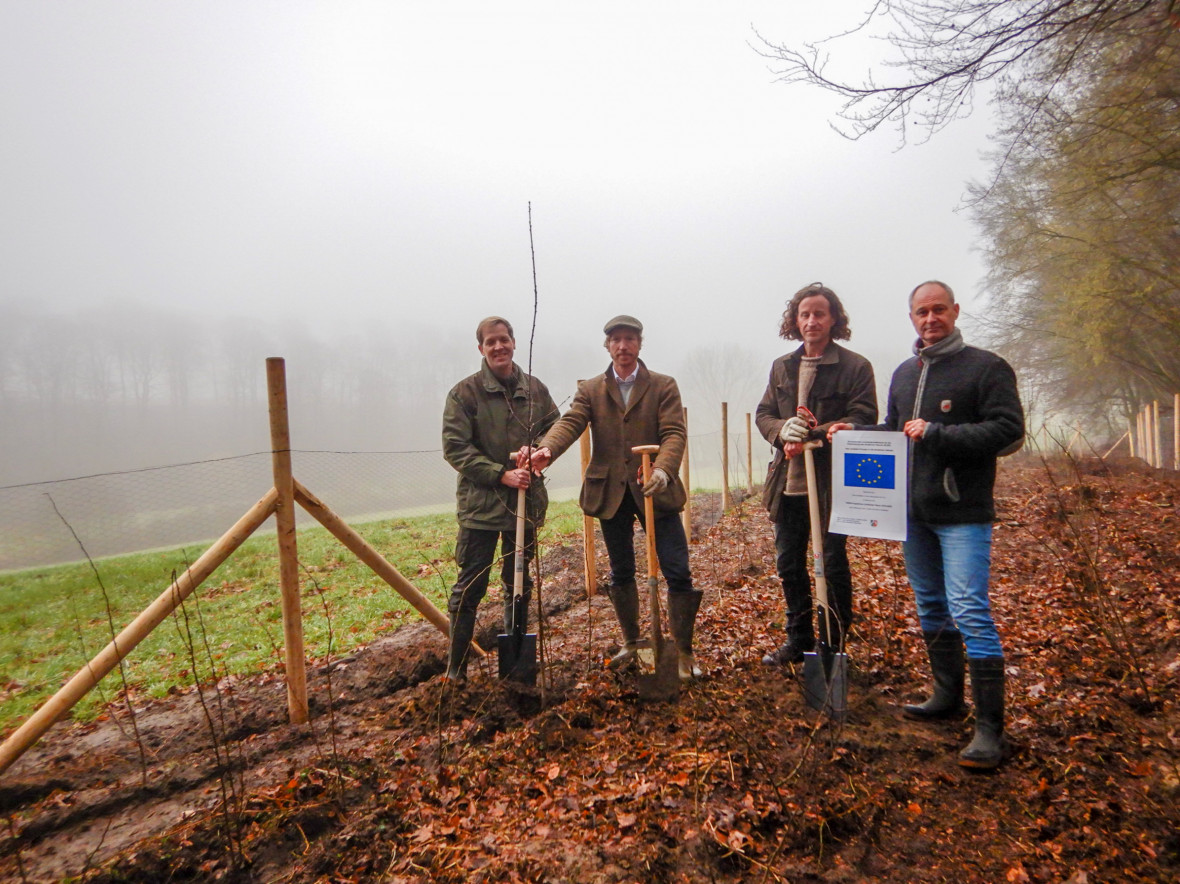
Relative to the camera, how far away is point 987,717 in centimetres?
274

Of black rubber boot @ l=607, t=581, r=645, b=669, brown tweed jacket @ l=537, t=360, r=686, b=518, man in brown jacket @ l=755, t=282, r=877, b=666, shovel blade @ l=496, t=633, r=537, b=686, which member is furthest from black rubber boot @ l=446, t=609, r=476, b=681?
man in brown jacket @ l=755, t=282, r=877, b=666

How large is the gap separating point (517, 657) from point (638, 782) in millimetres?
1162

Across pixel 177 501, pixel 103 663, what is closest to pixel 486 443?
pixel 103 663

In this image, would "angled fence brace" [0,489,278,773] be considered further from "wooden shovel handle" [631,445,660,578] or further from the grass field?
"wooden shovel handle" [631,445,660,578]

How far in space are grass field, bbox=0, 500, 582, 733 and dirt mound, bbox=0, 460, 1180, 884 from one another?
71 centimetres

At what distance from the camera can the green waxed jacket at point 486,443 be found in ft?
12.7

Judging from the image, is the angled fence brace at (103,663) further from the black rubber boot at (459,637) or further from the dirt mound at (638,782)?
the black rubber boot at (459,637)

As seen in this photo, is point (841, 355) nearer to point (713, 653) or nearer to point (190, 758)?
point (713, 653)

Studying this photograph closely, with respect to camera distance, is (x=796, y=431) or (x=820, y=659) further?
(x=796, y=431)

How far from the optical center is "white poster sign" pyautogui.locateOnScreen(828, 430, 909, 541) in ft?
9.80

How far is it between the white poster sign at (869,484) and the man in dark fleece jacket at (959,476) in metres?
0.08

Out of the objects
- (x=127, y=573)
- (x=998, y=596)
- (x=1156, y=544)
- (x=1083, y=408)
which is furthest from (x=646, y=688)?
(x=1083, y=408)

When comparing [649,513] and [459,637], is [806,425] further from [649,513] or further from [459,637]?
[459,637]

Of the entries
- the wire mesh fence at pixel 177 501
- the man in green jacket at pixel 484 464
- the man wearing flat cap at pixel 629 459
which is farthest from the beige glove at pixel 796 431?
the wire mesh fence at pixel 177 501
